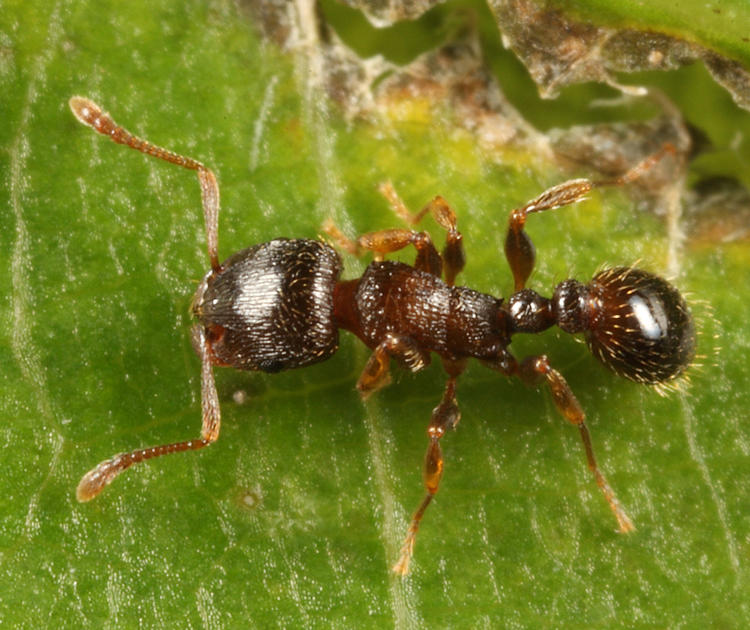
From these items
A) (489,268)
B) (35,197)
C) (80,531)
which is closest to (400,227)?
(489,268)

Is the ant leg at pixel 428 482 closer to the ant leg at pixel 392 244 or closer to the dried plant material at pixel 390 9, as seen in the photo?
the ant leg at pixel 392 244

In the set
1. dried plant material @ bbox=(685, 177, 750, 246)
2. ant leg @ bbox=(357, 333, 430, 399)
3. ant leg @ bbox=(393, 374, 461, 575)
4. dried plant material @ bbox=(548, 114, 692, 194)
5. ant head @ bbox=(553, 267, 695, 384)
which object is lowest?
ant leg @ bbox=(393, 374, 461, 575)

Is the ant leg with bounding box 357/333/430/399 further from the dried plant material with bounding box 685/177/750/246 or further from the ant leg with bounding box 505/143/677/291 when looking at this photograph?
the dried plant material with bounding box 685/177/750/246

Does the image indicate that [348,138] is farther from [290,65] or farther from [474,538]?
[474,538]

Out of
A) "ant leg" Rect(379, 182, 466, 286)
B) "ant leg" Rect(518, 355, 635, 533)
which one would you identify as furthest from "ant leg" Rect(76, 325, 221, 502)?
"ant leg" Rect(518, 355, 635, 533)

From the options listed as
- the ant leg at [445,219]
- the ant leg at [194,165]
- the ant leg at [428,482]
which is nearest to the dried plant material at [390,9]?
the ant leg at [445,219]

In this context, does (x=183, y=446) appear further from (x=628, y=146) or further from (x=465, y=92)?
(x=628, y=146)

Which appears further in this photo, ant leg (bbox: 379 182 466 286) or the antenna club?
ant leg (bbox: 379 182 466 286)
